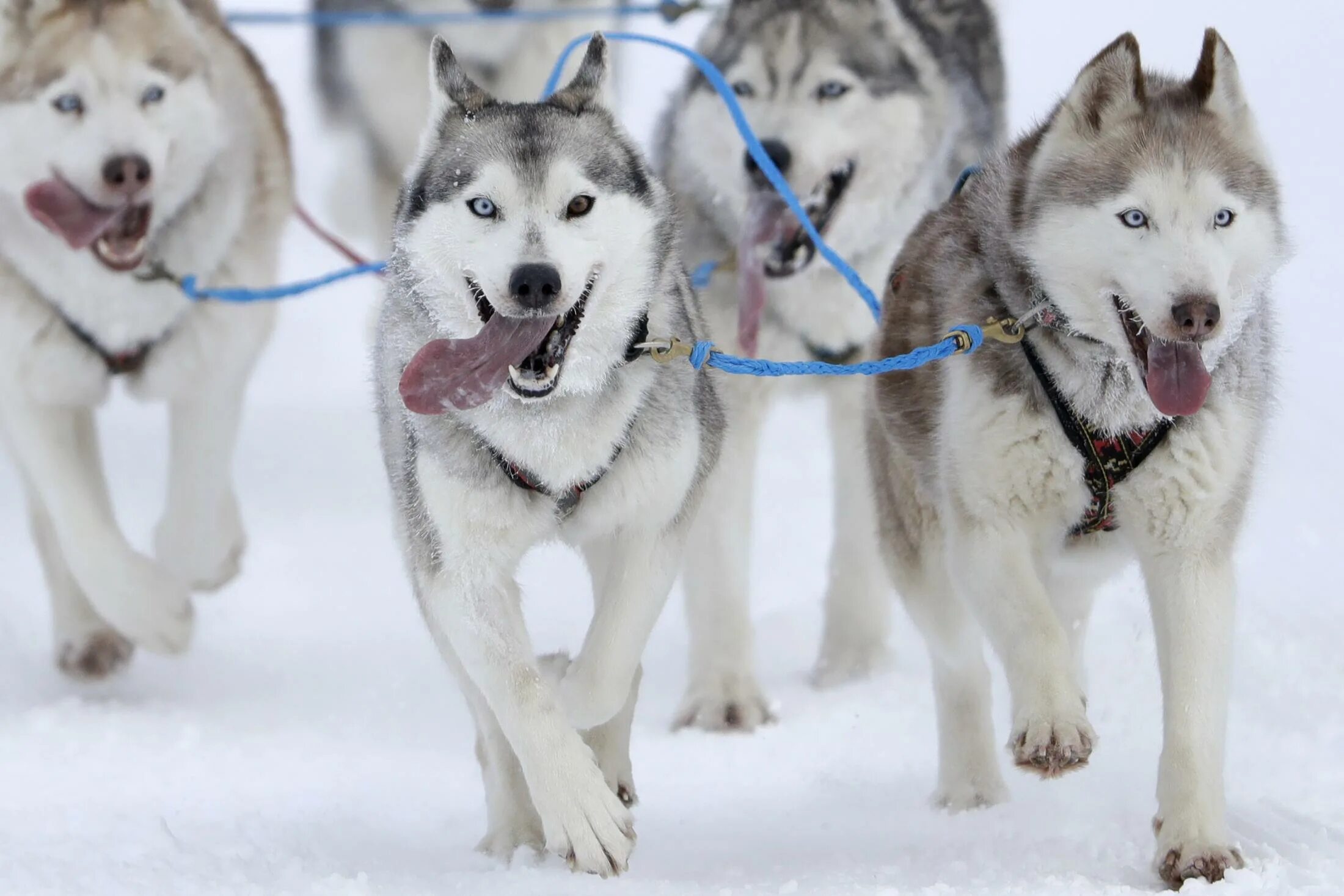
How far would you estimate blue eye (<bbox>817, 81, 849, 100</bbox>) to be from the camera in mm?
4973

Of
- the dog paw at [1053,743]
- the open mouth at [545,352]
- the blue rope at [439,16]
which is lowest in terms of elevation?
the dog paw at [1053,743]

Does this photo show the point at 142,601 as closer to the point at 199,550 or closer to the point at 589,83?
the point at 199,550

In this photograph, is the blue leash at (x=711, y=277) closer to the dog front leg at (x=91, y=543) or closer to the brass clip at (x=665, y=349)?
the brass clip at (x=665, y=349)

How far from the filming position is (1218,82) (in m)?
3.13

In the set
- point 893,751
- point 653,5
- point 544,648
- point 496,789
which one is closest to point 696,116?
point 653,5

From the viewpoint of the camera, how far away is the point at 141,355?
4621 millimetres

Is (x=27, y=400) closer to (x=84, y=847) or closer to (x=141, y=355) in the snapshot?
(x=141, y=355)

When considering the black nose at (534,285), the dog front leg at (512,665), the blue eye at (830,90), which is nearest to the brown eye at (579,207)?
the black nose at (534,285)

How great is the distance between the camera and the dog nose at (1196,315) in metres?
2.81

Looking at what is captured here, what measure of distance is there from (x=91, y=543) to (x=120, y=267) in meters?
0.69

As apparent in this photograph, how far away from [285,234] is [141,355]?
0.73m

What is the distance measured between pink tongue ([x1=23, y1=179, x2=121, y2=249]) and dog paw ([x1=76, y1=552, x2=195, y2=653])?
0.80 m

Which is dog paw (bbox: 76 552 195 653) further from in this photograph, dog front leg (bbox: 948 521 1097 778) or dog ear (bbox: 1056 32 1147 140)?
dog ear (bbox: 1056 32 1147 140)

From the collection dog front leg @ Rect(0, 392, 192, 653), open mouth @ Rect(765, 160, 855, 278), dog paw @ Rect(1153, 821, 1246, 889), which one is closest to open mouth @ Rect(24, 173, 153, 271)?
dog front leg @ Rect(0, 392, 192, 653)
